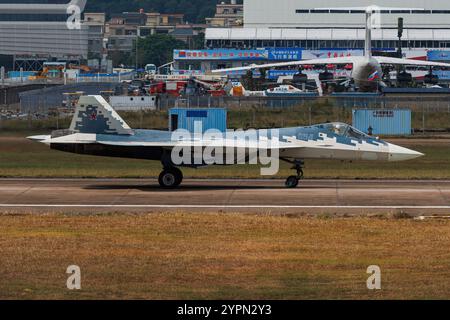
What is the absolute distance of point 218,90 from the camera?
108938 mm

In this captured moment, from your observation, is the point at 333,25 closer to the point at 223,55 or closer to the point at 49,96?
the point at 223,55

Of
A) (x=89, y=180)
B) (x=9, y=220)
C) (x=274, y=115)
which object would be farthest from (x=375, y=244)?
(x=274, y=115)

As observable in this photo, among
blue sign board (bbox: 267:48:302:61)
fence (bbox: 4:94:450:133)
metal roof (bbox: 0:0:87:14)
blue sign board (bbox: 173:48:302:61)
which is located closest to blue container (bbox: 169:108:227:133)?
fence (bbox: 4:94:450:133)

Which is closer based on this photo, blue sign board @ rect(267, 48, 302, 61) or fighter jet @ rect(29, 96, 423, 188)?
fighter jet @ rect(29, 96, 423, 188)

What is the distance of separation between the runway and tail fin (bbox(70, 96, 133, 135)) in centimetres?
191

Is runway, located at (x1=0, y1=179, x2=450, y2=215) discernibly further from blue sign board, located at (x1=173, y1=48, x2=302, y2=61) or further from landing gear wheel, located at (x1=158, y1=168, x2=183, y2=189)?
blue sign board, located at (x1=173, y1=48, x2=302, y2=61)

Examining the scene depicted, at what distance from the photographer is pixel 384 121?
66.7m

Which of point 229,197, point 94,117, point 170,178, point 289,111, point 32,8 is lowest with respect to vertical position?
point 229,197

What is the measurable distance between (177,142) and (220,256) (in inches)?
522

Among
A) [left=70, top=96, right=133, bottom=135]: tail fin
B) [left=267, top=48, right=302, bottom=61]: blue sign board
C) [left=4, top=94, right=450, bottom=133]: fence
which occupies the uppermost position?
[left=267, top=48, right=302, bottom=61]: blue sign board

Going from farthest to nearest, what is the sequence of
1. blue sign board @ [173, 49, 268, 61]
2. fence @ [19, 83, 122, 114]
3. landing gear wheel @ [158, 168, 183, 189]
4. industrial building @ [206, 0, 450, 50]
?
industrial building @ [206, 0, 450, 50]
blue sign board @ [173, 49, 268, 61]
fence @ [19, 83, 122, 114]
landing gear wheel @ [158, 168, 183, 189]

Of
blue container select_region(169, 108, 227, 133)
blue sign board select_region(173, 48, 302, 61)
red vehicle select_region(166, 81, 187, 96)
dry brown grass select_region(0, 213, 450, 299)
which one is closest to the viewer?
dry brown grass select_region(0, 213, 450, 299)

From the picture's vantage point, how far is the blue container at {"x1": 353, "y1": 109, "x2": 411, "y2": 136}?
2606 inches

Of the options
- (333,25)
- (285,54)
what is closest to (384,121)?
(285,54)
